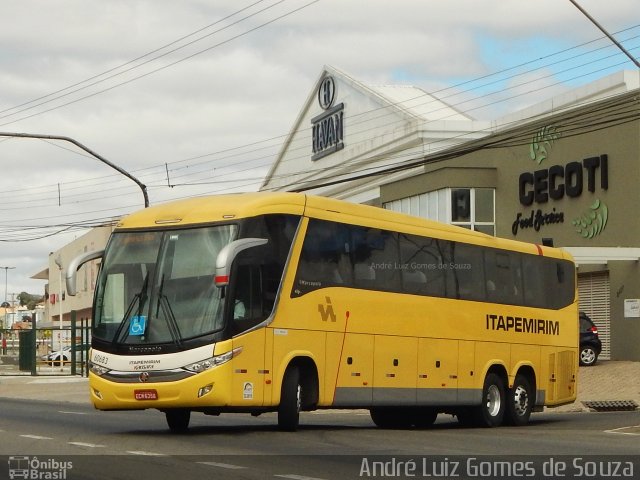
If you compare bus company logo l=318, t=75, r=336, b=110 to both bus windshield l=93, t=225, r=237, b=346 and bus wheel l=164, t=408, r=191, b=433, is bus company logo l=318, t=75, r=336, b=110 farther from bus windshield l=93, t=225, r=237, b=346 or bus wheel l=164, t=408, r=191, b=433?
bus windshield l=93, t=225, r=237, b=346

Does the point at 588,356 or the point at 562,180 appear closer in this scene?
the point at 588,356

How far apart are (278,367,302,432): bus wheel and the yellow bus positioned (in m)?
0.02

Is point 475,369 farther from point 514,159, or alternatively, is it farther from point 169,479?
point 514,159

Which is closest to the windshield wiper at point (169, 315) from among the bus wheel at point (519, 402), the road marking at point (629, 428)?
the road marking at point (629, 428)

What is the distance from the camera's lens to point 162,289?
17.9 meters

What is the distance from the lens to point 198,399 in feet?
57.0

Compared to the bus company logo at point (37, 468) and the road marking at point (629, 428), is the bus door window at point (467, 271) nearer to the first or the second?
the road marking at point (629, 428)

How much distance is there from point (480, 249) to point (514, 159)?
2255 centimetres

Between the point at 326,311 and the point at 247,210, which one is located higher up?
the point at 247,210

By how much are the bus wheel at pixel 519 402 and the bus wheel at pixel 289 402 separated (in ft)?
20.6

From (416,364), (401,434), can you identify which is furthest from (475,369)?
(401,434)

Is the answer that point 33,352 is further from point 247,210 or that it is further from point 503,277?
point 247,210

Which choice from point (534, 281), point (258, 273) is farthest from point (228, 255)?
point (534, 281)

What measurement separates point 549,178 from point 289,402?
25.9m
